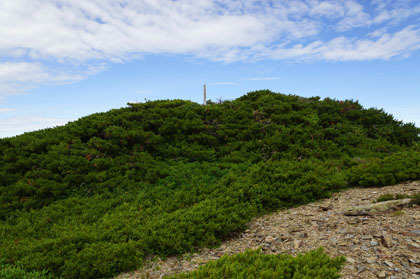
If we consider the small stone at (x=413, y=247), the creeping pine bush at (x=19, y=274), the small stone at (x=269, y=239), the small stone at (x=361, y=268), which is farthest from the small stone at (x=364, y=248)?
the creeping pine bush at (x=19, y=274)

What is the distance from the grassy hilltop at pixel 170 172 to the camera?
22.5 ft

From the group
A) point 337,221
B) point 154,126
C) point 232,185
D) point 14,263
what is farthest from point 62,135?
point 337,221

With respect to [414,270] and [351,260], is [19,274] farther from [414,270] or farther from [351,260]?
[414,270]

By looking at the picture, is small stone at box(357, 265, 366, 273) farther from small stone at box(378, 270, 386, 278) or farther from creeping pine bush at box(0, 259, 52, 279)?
creeping pine bush at box(0, 259, 52, 279)

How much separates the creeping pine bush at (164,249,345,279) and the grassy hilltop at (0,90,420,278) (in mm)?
1755

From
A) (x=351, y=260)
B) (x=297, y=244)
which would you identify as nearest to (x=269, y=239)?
(x=297, y=244)

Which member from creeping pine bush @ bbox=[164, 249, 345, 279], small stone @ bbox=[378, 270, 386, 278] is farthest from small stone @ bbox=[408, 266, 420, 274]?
Answer: creeping pine bush @ bbox=[164, 249, 345, 279]

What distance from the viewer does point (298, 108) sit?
57.1ft

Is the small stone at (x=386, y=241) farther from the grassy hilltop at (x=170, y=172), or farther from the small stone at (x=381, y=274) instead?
the grassy hilltop at (x=170, y=172)

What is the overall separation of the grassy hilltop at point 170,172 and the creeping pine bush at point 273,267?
69.1 inches

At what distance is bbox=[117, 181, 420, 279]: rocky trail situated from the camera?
4.95 m

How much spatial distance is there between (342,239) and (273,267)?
2.02 metres

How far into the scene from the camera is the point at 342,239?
19.6 feet

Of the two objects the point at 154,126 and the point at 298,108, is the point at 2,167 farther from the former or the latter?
the point at 298,108
